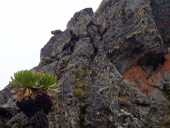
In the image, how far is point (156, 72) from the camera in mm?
12500

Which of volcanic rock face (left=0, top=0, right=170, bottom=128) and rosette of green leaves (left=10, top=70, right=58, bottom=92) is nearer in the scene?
rosette of green leaves (left=10, top=70, right=58, bottom=92)

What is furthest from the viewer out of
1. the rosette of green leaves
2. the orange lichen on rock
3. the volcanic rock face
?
the orange lichen on rock

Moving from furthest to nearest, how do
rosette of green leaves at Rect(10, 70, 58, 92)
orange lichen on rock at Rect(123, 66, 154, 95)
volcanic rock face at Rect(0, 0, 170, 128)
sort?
1. orange lichen on rock at Rect(123, 66, 154, 95)
2. volcanic rock face at Rect(0, 0, 170, 128)
3. rosette of green leaves at Rect(10, 70, 58, 92)

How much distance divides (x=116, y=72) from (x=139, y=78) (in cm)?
160

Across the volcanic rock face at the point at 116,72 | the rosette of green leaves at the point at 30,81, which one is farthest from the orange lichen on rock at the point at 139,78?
the rosette of green leaves at the point at 30,81

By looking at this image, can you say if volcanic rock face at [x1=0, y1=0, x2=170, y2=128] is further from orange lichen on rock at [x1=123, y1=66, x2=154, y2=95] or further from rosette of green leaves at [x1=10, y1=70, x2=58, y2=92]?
rosette of green leaves at [x1=10, y1=70, x2=58, y2=92]

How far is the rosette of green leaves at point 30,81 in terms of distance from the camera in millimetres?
9359

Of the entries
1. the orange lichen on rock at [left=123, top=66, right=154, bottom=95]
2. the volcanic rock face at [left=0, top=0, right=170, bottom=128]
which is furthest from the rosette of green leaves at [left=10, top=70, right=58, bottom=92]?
the orange lichen on rock at [left=123, top=66, right=154, bottom=95]

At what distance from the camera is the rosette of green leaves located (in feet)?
30.7

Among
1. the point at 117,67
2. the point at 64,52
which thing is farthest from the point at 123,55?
the point at 64,52

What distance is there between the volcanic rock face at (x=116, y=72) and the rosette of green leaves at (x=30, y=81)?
217 cm

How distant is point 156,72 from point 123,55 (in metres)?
2.65

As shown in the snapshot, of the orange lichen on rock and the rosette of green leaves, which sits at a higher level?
the rosette of green leaves

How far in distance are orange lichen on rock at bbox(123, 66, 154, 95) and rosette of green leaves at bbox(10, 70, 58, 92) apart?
536 centimetres
